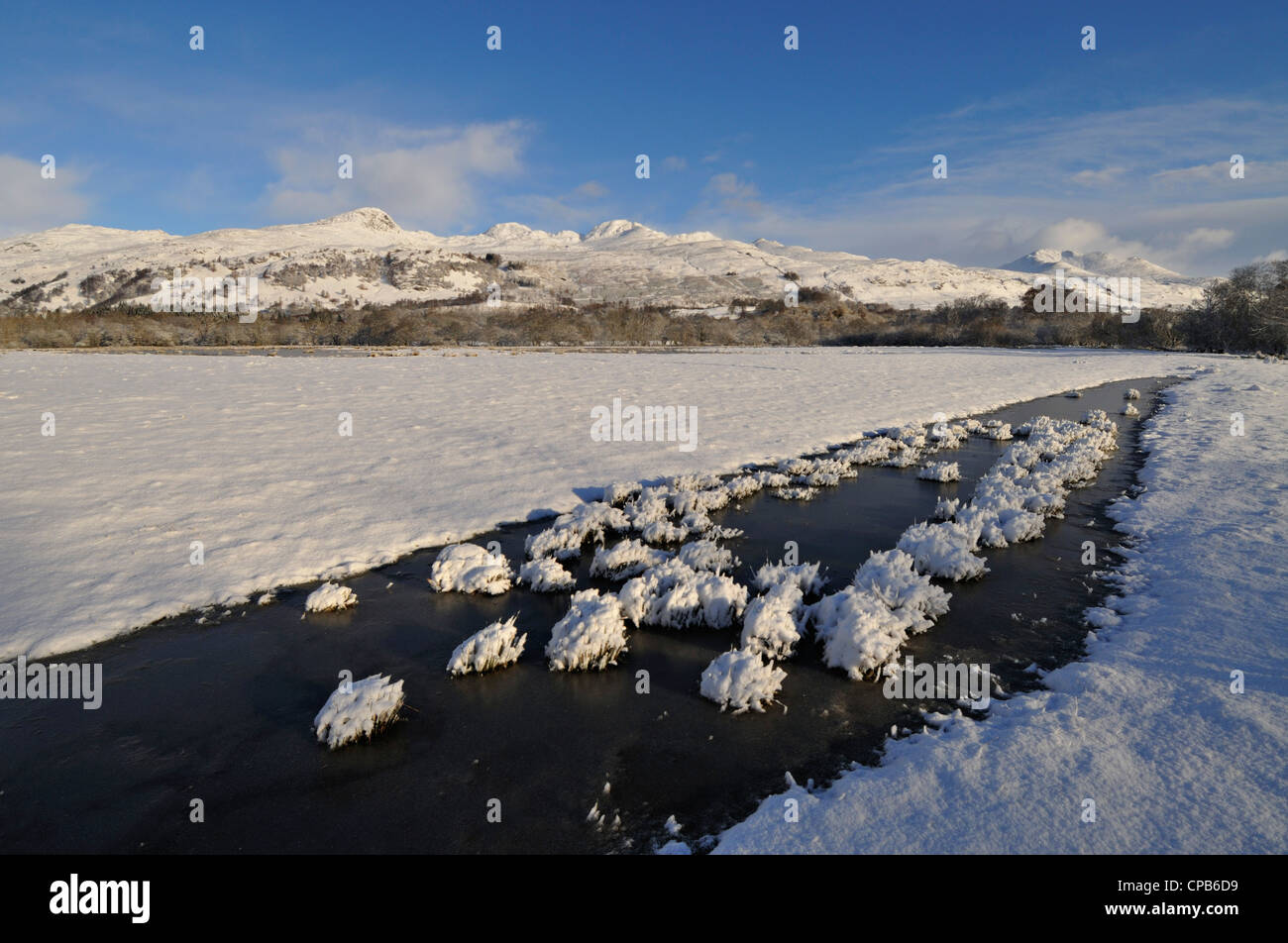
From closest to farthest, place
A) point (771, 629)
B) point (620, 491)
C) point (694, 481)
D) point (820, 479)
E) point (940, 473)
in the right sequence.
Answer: point (771, 629) < point (620, 491) < point (694, 481) < point (820, 479) < point (940, 473)

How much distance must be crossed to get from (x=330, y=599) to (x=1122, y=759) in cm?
822

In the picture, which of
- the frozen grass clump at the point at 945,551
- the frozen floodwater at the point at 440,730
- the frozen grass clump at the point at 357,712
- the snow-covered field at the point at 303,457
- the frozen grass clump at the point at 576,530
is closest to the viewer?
the frozen floodwater at the point at 440,730

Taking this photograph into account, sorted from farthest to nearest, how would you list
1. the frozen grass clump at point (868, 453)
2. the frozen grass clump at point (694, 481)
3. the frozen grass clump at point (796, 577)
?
1. the frozen grass clump at point (868, 453)
2. the frozen grass clump at point (694, 481)
3. the frozen grass clump at point (796, 577)

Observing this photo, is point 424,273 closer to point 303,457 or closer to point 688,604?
point 303,457

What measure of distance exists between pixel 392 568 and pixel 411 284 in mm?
129378

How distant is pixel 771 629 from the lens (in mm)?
6680

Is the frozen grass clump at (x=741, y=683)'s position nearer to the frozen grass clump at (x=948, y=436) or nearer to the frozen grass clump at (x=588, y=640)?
the frozen grass clump at (x=588, y=640)

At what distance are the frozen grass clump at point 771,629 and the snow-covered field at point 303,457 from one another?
5473 mm

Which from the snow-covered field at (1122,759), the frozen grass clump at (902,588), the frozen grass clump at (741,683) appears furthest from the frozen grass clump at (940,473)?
the frozen grass clump at (741,683)

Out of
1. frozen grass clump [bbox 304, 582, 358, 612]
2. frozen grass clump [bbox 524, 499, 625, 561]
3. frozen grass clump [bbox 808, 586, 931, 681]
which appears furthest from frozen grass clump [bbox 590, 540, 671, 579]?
frozen grass clump [bbox 304, 582, 358, 612]

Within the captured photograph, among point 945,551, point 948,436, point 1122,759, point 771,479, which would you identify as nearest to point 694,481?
point 771,479

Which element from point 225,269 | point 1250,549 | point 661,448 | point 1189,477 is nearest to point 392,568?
point 661,448

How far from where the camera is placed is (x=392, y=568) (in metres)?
8.82

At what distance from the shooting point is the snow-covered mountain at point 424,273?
4715 inches
